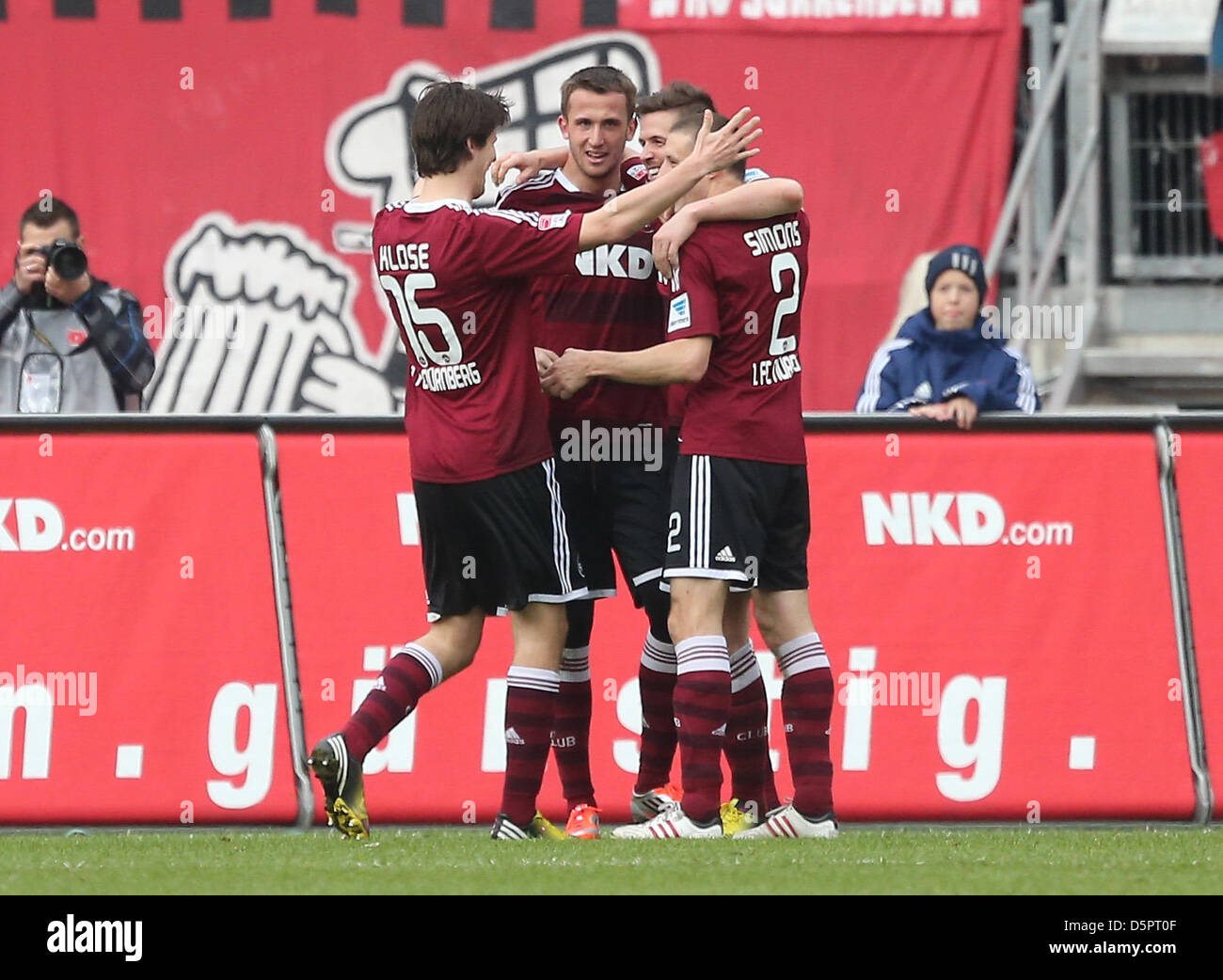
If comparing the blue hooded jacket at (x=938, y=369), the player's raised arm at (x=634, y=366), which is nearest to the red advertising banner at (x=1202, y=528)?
the blue hooded jacket at (x=938, y=369)

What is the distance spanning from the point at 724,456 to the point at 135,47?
7018 millimetres

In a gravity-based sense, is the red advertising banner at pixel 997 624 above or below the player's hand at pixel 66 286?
below

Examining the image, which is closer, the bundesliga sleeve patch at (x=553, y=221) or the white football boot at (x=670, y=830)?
the bundesliga sleeve patch at (x=553, y=221)

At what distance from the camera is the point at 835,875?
5113 mm

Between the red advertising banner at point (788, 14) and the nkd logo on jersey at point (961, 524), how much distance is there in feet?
17.6

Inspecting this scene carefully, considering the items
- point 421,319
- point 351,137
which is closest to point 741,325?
point 421,319

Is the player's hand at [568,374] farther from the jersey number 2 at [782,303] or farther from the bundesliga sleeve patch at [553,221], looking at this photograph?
the jersey number 2 at [782,303]

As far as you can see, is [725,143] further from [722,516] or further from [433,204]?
[722,516]

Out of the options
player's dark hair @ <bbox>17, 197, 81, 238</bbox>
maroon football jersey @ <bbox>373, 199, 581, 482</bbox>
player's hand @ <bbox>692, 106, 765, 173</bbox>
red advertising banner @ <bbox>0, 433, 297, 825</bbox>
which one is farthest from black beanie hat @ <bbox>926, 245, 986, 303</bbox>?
player's dark hair @ <bbox>17, 197, 81, 238</bbox>

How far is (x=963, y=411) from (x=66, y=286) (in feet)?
11.8

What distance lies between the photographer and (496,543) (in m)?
6.10

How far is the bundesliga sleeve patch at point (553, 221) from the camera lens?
5906 mm

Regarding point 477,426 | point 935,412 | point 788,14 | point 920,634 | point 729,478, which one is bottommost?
point 920,634
